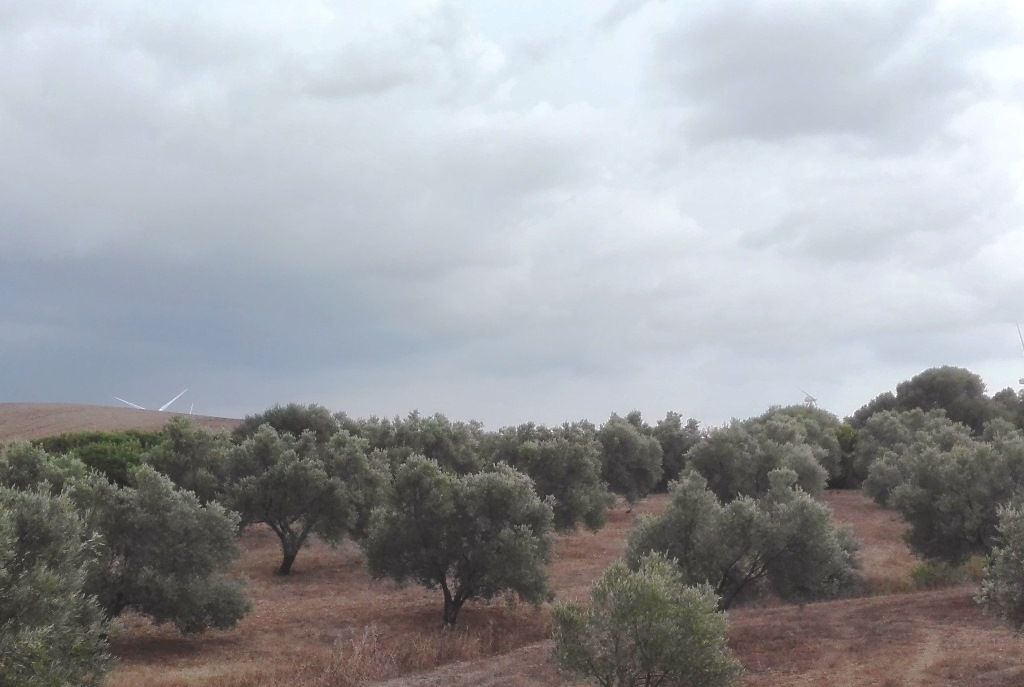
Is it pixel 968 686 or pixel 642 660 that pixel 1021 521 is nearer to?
pixel 968 686

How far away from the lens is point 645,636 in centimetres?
1566

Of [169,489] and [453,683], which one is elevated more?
[169,489]

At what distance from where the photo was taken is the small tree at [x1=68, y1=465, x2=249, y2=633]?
25.2m

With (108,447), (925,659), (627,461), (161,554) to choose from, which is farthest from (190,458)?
(925,659)

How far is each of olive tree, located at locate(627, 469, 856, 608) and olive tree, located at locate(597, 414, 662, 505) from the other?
100 feet

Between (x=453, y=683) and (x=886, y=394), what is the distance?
92134mm

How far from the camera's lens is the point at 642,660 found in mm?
15734


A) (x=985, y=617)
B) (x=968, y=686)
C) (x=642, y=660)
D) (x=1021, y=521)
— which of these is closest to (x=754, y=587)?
(x=985, y=617)

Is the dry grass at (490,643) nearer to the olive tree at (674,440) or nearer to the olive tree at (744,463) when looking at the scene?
the olive tree at (744,463)

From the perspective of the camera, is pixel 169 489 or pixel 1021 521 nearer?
pixel 1021 521

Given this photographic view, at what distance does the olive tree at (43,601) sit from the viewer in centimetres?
1254

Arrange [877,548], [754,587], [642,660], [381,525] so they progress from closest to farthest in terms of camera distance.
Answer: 1. [642,660]
2. [754,587]
3. [381,525]
4. [877,548]

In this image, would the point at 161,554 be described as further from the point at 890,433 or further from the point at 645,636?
the point at 890,433

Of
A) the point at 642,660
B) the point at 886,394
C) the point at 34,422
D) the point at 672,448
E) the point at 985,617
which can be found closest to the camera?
the point at 642,660
